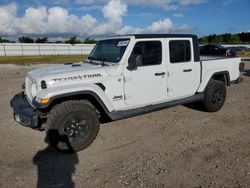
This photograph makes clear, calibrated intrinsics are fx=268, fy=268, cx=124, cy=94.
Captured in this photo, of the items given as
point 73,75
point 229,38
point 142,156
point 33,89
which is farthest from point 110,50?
point 229,38

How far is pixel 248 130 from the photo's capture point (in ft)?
19.0

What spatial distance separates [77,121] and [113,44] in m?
1.94

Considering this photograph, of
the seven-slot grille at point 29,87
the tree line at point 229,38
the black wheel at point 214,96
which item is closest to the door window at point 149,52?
the black wheel at point 214,96

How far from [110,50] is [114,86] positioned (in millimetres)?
1029

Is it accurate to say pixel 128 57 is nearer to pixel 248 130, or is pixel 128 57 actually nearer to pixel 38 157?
pixel 38 157

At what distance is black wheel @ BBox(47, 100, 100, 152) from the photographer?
455 cm

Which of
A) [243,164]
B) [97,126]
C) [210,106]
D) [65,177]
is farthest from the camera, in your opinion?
[210,106]

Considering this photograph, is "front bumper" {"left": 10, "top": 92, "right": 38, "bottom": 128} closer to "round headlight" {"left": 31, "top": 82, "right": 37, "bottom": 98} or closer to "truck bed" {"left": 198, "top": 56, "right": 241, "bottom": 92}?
"round headlight" {"left": 31, "top": 82, "right": 37, "bottom": 98}

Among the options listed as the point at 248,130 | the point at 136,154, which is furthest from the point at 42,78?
the point at 248,130

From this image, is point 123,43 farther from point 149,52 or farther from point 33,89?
point 33,89

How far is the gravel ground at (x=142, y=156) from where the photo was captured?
3.84m

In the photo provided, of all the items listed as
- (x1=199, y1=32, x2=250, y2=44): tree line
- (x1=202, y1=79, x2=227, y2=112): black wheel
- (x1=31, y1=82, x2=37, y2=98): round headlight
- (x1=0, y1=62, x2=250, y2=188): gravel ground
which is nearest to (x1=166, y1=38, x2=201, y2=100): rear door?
(x1=202, y1=79, x2=227, y2=112): black wheel

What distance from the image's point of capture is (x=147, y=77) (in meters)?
5.53

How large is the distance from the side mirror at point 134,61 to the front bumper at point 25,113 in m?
1.95
